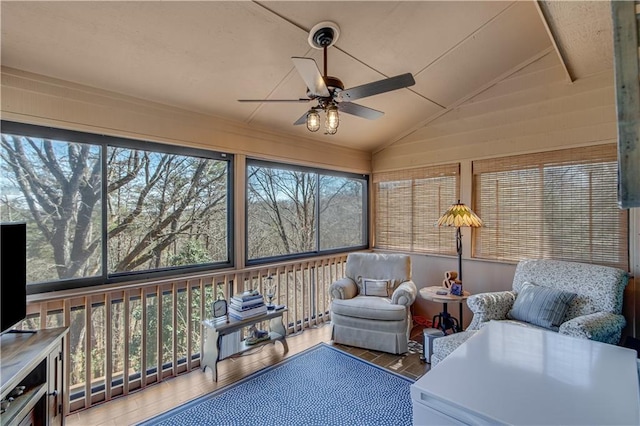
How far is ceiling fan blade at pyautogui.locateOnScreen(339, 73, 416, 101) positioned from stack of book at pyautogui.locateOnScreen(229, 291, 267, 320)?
6.74 ft

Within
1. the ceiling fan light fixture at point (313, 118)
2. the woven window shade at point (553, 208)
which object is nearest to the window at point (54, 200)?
the ceiling fan light fixture at point (313, 118)

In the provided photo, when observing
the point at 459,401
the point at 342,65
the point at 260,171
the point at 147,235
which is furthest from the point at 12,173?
the point at 459,401

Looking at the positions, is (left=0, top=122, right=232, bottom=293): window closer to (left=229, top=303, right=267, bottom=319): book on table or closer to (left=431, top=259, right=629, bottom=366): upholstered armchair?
(left=229, top=303, right=267, bottom=319): book on table

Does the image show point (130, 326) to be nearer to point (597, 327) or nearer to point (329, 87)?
point (329, 87)

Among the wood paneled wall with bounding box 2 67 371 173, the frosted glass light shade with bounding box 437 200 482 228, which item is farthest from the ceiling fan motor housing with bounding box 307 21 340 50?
the frosted glass light shade with bounding box 437 200 482 228

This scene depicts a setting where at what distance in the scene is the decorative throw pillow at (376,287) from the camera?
3.62 metres

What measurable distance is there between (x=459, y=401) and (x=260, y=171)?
3126 mm

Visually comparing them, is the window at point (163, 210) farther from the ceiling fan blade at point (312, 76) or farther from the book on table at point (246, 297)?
the ceiling fan blade at point (312, 76)

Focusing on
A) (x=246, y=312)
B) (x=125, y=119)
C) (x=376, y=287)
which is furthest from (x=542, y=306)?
(x=125, y=119)

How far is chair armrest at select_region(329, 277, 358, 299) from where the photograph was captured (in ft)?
11.5

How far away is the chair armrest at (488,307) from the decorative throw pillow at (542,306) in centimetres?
7

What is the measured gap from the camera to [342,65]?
2717 mm

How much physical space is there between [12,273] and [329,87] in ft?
7.41

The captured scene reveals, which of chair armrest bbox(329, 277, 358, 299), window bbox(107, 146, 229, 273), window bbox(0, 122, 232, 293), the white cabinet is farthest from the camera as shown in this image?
chair armrest bbox(329, 277, 358, 299)
